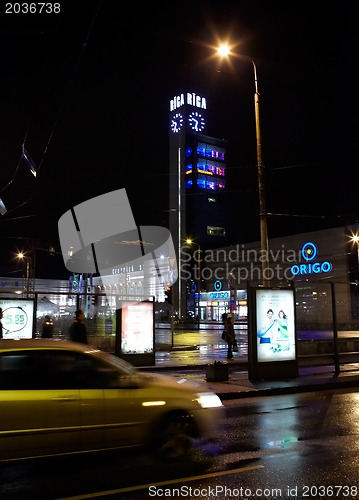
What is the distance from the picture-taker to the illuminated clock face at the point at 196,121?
93.5 metres

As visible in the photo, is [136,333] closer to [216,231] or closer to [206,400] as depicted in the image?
[206,400]

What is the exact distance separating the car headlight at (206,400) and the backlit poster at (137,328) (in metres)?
8.65

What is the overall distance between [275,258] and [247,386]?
46.4 metres

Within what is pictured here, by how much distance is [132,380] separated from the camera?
5.75m

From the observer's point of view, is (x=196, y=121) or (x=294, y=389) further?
(x=196, y=121)

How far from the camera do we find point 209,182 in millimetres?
91812

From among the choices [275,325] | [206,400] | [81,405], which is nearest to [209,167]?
[275,325]

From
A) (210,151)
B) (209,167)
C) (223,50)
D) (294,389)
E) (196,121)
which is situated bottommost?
(294,389)

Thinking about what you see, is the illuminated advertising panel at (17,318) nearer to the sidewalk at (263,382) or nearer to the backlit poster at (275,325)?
the sidewalk at (263,382)

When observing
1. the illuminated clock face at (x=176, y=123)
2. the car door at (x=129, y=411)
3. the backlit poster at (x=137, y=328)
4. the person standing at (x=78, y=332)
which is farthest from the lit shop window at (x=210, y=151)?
the car door at (x=129, y=411)

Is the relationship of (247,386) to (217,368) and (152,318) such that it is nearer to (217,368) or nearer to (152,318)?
(217,368)

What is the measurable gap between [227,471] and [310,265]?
161ft

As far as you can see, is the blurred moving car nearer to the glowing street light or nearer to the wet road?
the wet road

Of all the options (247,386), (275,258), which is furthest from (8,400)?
(275,258)
